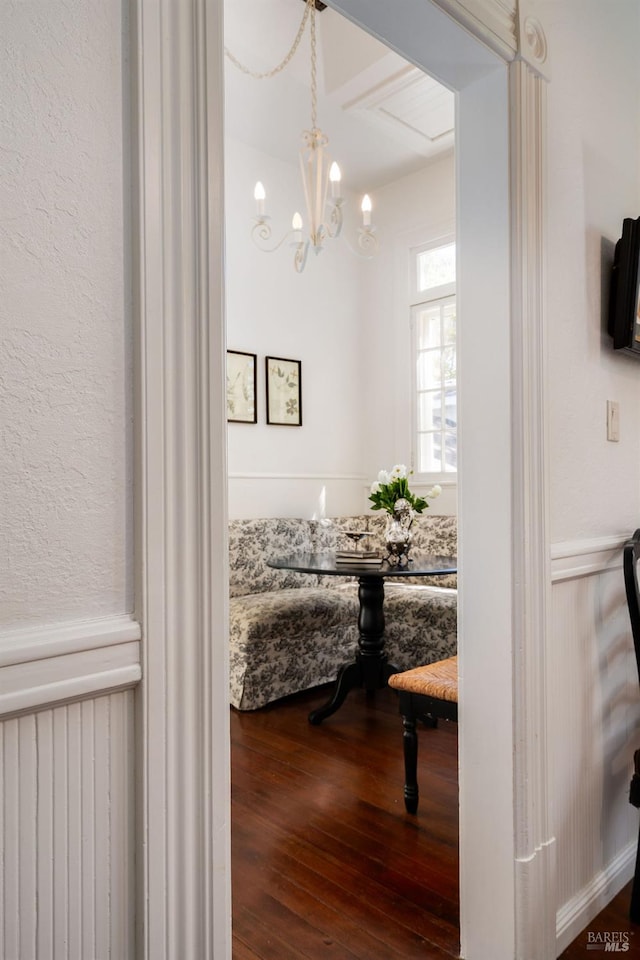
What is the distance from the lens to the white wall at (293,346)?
14.2 ft

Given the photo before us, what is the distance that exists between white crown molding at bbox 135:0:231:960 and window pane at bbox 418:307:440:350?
4073 millimetres

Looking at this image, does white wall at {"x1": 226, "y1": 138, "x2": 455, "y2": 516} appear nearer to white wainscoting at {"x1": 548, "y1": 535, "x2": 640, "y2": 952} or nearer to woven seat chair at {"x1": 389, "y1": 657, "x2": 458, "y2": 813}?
woven seat chair at {"x1": 389, "y1": 657, "x2": 458, "y2": 813}

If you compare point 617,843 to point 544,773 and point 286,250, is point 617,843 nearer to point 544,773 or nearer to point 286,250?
point 544,773

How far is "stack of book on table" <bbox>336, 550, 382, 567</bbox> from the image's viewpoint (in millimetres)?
3295

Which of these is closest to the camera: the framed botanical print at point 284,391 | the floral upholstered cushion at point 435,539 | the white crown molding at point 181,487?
the white crown molding at point 181,487

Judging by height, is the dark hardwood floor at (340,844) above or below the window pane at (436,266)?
below

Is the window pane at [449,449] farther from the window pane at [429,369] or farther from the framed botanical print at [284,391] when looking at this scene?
the framed botanical print at [284,391]

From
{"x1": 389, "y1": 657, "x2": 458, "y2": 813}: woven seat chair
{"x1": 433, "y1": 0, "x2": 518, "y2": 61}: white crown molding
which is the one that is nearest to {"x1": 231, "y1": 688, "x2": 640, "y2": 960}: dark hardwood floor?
{"x1": 389, "y1": 657, "x2": 458, "y2": 813}: woven seat chair

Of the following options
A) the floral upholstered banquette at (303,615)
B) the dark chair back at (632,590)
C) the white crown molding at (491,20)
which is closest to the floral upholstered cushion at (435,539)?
the floral upholstered banquette at (303,615)

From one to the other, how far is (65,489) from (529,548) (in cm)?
110

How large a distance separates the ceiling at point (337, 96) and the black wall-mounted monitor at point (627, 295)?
84.8 inches

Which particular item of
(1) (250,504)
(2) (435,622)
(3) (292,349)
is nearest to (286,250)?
(3) (292,349)

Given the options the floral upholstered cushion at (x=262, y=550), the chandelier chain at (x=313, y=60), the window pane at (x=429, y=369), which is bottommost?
the floral upholstered cushion at (x=262, y=550)

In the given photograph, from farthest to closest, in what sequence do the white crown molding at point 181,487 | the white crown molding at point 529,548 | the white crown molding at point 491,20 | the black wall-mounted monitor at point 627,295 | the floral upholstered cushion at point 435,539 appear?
the floral upholstered cushion at point 435,539, the black wall-mounted monitor at point 627,295, the white crown molding at point 529,548, the white crown molding at point 491,20, the white crown molding at point 181,487
